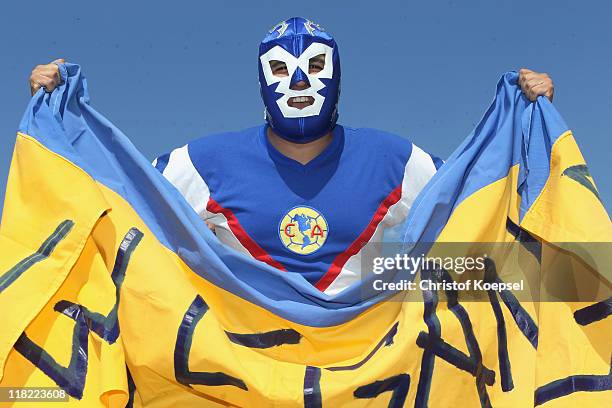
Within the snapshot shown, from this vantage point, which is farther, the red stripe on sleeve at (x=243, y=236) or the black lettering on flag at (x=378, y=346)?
the red stripe on sleeve at (x=243, y=236)

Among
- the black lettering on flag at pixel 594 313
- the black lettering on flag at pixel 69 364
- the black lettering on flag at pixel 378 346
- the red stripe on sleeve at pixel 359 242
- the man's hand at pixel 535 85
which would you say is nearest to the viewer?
the black lettering on flag at pixel 69 364

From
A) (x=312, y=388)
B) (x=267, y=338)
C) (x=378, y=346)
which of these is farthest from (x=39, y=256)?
(x=378, y=346)

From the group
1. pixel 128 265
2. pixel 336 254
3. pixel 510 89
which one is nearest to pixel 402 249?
pixel 336 254

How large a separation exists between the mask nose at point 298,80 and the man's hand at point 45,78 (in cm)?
160

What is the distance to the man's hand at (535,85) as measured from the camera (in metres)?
4.71

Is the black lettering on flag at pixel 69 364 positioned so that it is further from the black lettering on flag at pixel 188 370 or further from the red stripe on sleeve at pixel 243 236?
the red stripe on sleeve at pixel 243 236

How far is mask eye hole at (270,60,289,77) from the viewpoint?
5512 millimetres

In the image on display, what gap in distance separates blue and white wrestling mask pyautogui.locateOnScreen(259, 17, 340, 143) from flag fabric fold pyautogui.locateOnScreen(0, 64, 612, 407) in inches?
42.5

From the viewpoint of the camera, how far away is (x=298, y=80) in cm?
543

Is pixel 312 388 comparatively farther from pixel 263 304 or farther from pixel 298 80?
pixel 298 80

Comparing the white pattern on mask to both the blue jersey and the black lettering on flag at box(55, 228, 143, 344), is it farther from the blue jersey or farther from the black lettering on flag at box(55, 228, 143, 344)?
the black lettering on flag at box(55, 228, 143, 344)

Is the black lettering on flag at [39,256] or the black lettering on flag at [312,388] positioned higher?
the black lettering on flag at [39,256]

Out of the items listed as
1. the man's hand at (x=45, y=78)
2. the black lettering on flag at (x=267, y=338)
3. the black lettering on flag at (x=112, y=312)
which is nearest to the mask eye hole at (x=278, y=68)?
the man's hand at (x=45, y=78)

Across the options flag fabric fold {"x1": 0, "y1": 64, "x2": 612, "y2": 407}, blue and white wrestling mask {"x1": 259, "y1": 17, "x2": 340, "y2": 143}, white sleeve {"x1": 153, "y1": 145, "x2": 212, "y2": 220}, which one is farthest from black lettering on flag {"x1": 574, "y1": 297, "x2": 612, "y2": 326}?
white sleeve {"x1": 153, "y1": 145, "x2": 212, "y2": 220}
